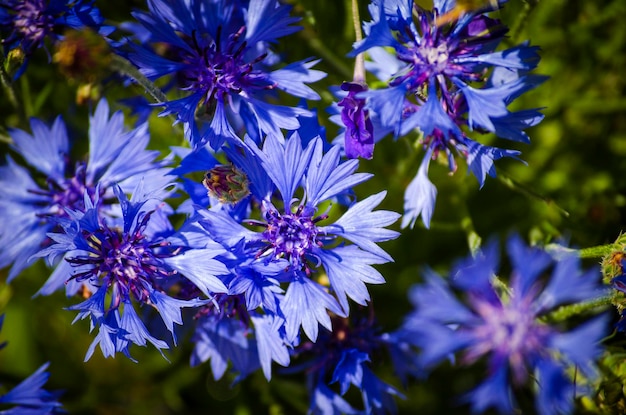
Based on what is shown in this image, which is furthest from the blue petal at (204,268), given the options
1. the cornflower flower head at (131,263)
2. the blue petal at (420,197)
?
the blue petal at (420,197)

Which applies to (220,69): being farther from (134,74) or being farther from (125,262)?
(125,262)

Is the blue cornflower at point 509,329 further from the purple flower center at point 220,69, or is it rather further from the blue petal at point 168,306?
the purple flower center at point 220,69

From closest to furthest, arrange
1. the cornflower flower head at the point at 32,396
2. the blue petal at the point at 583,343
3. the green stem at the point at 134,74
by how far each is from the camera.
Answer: the blue petal at the point at 583,343 < the green stem at the point at 134,74 < the cornflower flower head at the point at 32,396

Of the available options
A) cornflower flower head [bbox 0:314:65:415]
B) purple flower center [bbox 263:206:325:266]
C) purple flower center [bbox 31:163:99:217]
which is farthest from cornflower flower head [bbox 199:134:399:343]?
cornflower flower head [bbox 0:314:65:415]

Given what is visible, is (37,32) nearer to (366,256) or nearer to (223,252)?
(223,252)

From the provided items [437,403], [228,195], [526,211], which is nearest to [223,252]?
[228,195]
